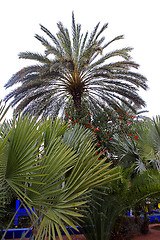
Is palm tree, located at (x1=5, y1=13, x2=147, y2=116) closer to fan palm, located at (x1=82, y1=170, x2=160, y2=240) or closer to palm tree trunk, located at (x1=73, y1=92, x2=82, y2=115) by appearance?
palm tree trunk, located at (x1=73, y1=92, x2=82, y2=115)

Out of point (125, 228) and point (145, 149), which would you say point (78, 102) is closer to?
point (145, 149)

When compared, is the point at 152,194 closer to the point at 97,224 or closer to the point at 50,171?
the point at 97,224

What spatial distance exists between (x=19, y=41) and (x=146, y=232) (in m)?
11.0

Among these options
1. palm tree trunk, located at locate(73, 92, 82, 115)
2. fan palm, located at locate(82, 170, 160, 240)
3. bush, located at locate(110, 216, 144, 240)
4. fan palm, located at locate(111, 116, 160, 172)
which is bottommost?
bush, located at locate(110, 216, 144, 240)

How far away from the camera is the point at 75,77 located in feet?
32.0

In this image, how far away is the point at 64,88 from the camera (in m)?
10.4

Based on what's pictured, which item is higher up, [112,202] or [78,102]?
[78,102]

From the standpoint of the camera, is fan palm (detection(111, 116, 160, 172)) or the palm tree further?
the palm tree

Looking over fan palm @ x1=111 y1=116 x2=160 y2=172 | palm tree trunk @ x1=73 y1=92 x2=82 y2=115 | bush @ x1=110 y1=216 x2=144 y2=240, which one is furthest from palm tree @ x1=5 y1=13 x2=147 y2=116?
bush @ x1=110 y1=216 x2=144 y2=240

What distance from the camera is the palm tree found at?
9.12m

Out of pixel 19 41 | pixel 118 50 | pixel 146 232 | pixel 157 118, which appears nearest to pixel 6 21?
pixel 19 41

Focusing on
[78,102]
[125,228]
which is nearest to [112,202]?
[125,228]

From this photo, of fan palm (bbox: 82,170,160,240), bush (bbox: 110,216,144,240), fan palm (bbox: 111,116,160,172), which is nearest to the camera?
fan palm (bbox: 82,170,160,240)

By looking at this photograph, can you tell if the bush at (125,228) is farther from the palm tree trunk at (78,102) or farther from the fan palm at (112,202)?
the palm tree trunk at (78,102)
